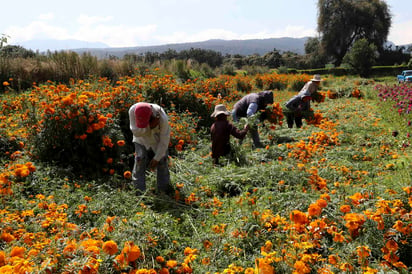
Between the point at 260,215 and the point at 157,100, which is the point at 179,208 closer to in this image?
the point at 260,215

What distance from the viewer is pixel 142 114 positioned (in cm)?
342

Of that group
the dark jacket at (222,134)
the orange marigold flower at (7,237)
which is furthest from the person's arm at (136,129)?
the orange marigold flower at (7,237)

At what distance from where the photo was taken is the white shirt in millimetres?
3624

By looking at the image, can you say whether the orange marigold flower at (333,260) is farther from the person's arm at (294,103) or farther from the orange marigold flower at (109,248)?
the person's arm at (294,103)

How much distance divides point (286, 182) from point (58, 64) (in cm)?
866

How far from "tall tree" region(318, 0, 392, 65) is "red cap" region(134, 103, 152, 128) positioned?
38.3m

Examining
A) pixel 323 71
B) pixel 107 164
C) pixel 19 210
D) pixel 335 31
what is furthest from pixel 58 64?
pixel 335 31

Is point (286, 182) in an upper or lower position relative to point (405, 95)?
lower

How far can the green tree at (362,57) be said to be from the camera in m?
23.7

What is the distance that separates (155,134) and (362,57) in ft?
82.2

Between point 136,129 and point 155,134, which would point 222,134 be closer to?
point 155,134

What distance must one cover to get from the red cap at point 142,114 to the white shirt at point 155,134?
0.11 m

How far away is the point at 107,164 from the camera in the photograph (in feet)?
14.9

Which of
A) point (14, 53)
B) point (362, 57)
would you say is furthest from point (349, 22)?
point (14, 53)
